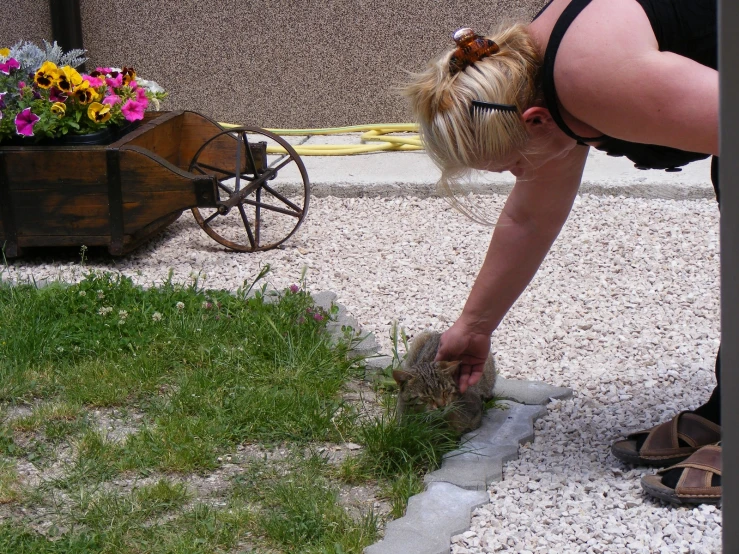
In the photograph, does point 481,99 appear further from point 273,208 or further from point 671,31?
point 273,208

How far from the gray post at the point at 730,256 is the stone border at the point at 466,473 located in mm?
1433

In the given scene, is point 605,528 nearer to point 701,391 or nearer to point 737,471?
point 701,391

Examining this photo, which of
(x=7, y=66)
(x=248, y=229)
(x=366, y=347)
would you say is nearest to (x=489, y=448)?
(x=366, y=347)

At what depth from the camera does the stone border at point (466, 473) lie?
2.33m

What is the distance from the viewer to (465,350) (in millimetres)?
2898

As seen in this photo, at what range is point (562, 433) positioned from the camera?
295 centimetres

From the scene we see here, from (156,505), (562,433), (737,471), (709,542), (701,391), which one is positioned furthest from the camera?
(701,391)

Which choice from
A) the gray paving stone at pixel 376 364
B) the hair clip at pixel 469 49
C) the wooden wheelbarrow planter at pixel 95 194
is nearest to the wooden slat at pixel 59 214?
the wooden wheelbarrow planter at pixel 95 194

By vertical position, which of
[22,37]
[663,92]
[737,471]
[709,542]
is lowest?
[709,542]

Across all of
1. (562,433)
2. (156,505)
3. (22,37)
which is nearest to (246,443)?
(156,505)

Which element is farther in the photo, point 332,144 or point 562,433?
point 332,144

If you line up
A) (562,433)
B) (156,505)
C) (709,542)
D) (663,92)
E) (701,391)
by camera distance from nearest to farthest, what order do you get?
1. (663,92)
2. (709,542)
3. (156,505)
4. (562,433)
5. (701,391)

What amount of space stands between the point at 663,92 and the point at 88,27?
620 cm

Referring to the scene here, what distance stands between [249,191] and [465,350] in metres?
2.33
